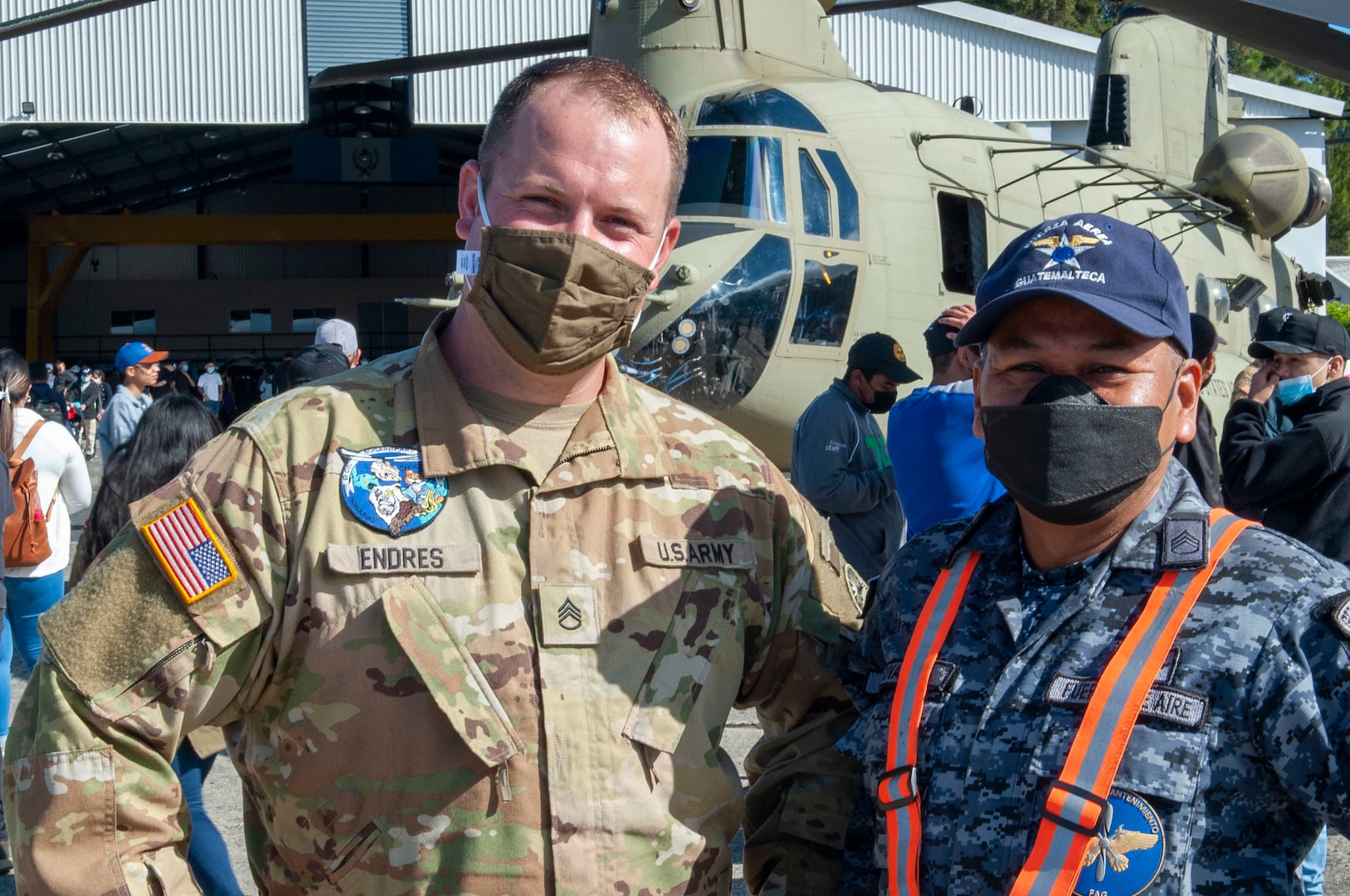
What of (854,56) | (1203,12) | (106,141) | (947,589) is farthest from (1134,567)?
(106,141)

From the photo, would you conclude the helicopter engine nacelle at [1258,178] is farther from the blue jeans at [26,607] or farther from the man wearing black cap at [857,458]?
the blue jeans at [26,607]

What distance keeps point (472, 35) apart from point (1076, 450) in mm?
22628

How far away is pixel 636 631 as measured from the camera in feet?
6.35

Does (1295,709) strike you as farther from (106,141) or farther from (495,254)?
(106,141)

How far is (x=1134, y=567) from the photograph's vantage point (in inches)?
68.3

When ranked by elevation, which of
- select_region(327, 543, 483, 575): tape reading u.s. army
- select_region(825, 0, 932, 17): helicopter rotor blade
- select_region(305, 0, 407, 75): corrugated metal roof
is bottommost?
select_region(327, 543, 483, 575): tape reading u.s. army

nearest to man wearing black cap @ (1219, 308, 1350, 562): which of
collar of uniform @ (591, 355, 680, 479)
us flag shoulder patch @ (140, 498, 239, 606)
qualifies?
collar of uniform @ (591, 355, 680, 479)

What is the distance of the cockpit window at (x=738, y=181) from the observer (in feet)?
23.3

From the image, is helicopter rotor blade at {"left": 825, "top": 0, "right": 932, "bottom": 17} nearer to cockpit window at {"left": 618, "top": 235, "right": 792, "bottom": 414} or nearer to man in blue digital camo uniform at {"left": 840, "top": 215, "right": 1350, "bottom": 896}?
cockpit window at {"left": 618, "top": 235, "right": 792, "bottom": 414}

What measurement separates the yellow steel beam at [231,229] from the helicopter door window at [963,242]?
1110 inches

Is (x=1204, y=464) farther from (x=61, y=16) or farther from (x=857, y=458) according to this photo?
(x=61, y=16)

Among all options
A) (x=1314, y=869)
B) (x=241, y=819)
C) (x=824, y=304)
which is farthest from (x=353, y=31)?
(x=1314, y=869)

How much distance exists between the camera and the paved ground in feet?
14.0

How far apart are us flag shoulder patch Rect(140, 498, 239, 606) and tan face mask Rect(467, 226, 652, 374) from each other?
20.5 inches
